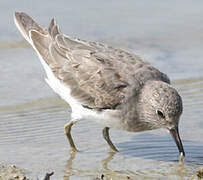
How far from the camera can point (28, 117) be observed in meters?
9.47

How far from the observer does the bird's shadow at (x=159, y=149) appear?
8.03 m

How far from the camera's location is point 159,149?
8359 mm

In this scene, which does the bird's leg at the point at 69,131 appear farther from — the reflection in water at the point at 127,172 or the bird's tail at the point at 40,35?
the bird's tail at the point at 40,35

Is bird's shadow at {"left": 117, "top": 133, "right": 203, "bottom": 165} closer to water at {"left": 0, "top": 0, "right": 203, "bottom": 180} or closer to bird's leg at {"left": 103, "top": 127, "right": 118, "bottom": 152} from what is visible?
water at {"left": 0, "top": 0, "right": 203, "bottom": 180}

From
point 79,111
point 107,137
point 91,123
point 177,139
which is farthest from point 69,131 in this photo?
point 177,139

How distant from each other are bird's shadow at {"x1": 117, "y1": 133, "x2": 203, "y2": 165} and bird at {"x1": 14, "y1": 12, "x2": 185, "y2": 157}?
210 mm

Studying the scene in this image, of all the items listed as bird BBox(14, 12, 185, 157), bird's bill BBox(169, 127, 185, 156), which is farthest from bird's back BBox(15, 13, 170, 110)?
bird's bill BBox(169, 127, 185, 156)

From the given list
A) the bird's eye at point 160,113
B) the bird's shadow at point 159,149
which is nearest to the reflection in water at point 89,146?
the bird's shadow at point 159,149

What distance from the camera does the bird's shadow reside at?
26.3 ft

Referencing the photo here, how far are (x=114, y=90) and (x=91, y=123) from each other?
1.37 metres

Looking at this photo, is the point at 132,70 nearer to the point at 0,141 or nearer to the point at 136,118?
the point at 136,118

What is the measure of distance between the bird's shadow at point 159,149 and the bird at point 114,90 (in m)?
0.21

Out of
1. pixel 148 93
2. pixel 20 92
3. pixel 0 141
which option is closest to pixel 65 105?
pixel 20 92

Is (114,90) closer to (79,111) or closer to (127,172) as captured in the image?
(79,111)
